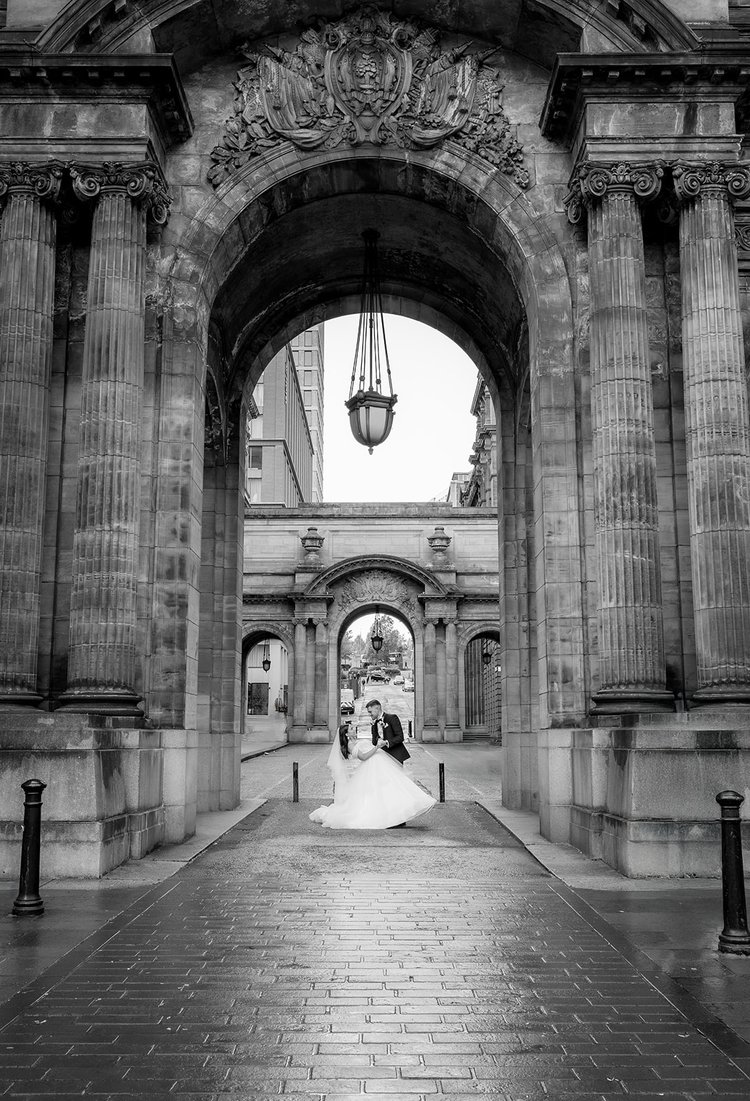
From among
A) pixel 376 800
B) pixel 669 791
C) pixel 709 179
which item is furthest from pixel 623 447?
pixel 376 800

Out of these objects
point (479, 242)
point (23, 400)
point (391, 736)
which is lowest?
point (391, 736)

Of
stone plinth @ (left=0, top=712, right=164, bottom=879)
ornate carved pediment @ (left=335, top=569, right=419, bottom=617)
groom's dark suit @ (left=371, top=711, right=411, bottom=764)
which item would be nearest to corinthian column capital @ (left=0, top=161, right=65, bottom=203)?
stone plinth @ (left=0, top=712, right=164, bottom=879)

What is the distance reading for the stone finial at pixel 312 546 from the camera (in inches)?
2041

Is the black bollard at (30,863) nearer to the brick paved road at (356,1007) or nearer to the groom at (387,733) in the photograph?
the brick paved road at (356,1007)

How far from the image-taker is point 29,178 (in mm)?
13703

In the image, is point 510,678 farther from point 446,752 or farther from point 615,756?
point 446,752

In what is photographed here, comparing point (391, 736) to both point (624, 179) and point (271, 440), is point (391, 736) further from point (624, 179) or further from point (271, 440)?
point (271, 440)

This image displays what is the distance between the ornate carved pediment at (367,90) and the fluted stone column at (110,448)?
2.49m

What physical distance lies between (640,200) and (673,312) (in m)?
1.53

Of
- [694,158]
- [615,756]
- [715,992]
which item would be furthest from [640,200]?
[715,992]

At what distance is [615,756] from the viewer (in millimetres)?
11680

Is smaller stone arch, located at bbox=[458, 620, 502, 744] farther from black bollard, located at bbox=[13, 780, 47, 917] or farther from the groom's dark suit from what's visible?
black bollard, located at bbox=[13, 780, 47, 917]

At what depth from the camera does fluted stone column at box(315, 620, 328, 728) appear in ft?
164

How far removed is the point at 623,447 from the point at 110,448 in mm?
6249
